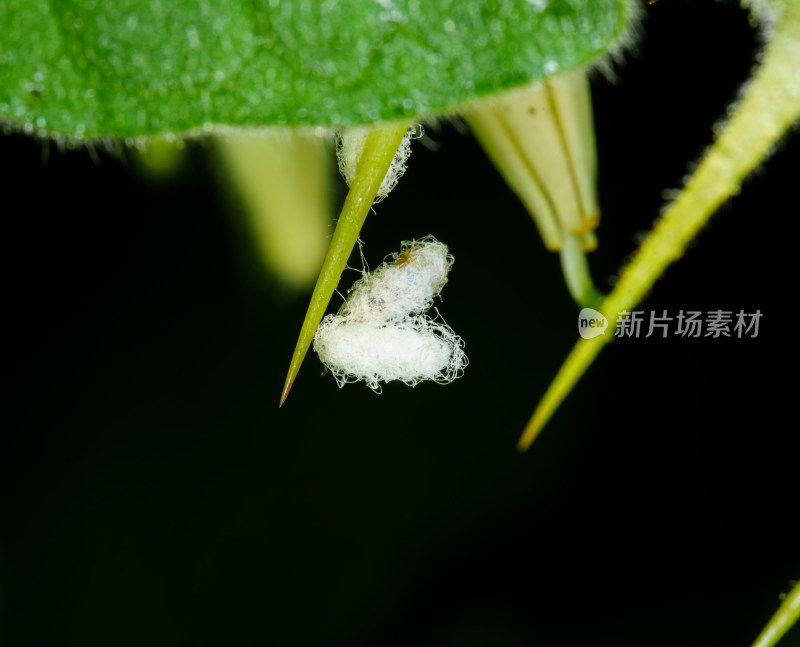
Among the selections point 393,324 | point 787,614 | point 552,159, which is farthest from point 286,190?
point 787,614

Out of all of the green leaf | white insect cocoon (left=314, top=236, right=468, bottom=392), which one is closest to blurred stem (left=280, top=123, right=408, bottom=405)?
the green leaf

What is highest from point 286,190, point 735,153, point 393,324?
point 286,190

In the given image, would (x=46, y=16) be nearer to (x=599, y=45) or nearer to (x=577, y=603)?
(x=599, y=45)

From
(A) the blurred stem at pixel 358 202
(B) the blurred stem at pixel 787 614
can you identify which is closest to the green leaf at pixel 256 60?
(A) the blurred stem at pixel 358 202

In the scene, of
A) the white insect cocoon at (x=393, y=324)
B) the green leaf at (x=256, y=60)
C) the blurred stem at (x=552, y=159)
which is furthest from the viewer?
the white insect cocoon at (x=393, y=324)

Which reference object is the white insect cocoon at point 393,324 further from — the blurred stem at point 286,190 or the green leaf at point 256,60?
the green leaf at point 256,60

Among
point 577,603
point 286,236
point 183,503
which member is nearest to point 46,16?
point 286,236

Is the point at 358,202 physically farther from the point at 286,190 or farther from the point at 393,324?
the point at 286,190
